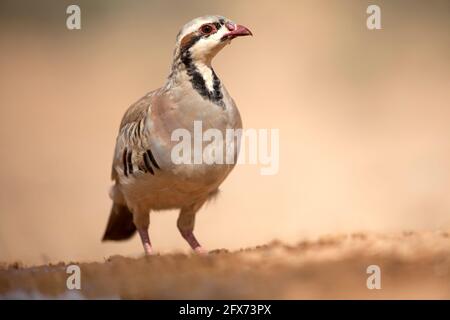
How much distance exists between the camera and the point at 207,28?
12.7 feet

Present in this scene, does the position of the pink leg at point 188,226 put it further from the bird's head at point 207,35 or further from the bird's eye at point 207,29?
the bird's eye at point 207,29

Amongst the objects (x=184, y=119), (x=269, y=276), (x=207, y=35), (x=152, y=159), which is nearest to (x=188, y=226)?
(x=152, y=159)

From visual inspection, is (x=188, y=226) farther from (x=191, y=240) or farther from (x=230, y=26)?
(x=230, y=26)

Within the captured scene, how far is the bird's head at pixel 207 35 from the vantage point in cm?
386

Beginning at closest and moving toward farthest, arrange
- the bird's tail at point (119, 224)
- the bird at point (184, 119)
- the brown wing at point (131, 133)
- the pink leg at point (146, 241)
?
the bird at point (184, 119) → the brown wing at point (131, 133) → the pink leg at point (146, 241) → the bird's tail at point (119, 224)

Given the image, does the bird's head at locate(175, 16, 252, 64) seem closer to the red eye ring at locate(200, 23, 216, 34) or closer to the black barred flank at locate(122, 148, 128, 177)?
the red eye ring at locate(200, 23, 216, 34)

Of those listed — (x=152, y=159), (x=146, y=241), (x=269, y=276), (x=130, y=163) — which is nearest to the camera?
(x=269, y=276)

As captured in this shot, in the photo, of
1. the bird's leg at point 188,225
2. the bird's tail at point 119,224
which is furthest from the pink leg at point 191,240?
the bird's tail at point 119,224

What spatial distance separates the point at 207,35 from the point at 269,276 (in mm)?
1380

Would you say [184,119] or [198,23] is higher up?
[198,23]

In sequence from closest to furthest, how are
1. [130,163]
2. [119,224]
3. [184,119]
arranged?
[184,119] → [130,163] → [119,224]

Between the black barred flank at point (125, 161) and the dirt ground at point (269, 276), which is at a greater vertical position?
the black barred flank at point (125, 161)

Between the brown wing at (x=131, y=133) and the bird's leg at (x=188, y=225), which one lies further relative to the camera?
the bird's leg at (x=188, y=225)
